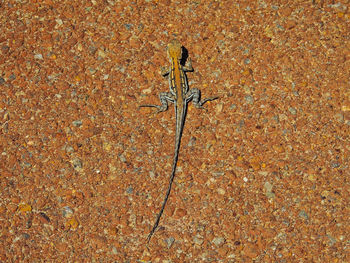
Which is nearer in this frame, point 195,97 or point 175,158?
point 175,158

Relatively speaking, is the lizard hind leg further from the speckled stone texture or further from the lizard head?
the lizard head

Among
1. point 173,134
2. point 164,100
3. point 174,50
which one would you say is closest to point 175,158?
point 173,134

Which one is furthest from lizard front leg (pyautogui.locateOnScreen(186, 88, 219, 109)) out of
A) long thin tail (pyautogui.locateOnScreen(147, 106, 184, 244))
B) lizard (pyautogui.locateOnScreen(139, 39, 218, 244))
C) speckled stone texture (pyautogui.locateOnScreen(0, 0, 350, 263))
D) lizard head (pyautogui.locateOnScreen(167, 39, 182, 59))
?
lizard head (pyautogui.locateOnScreen(167, 39, 182, 59))

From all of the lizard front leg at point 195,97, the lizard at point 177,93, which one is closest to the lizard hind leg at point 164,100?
the lizard at point 177,93

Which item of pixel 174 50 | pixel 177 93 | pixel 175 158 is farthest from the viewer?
pixel 174 50

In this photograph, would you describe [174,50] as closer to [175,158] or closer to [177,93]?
[177,93]

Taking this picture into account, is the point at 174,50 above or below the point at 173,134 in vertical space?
above

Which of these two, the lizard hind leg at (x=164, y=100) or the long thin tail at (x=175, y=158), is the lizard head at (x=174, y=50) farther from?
the long thin tail at (x=175, y=158)

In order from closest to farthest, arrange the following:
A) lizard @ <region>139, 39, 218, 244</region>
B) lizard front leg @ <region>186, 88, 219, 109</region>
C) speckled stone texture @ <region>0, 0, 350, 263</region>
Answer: speckled stone texture @ <region>0, 0, 350, 263</region> < lizard @ <region>139, 39, 218, 244</region> < lizard front leg @ <region>186, 88, 219, 109</region>
